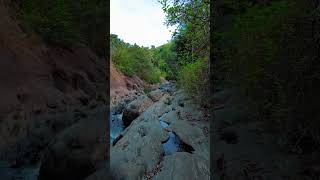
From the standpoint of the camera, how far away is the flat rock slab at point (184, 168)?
5.64 metres

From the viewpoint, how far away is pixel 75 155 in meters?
6.06

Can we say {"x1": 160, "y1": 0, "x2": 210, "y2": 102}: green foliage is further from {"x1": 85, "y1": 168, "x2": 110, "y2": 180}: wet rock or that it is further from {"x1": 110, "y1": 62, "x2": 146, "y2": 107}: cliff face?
{"x1": 110, "y1": 62, "x2": 146, "y2": 107}: cliff face

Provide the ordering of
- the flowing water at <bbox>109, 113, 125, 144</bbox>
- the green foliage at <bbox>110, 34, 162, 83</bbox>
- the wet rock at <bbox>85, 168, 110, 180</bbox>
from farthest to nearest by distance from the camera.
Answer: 1. the green foliage at <bbox>110, 34, 162, 83</bbox>
2. the flowing water at <bbox>109, 113, 125, 144</bbox>
3. the wet rock at <bbox>85, 168, 110, 180</bbox>

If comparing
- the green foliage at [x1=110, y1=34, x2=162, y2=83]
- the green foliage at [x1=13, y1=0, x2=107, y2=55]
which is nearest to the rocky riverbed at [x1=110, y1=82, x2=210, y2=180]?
the green foliage at [x1=13, y1=0, x2=107, y2=55]

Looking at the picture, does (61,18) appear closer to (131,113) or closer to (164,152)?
(131,113)

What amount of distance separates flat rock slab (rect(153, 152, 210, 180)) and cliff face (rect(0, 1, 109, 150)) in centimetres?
478

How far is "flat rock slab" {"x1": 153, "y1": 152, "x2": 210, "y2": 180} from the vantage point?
18.5ft

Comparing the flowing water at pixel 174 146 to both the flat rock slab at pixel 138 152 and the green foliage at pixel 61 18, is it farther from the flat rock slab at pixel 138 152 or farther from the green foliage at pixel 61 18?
the green foliage at pixel 61 18

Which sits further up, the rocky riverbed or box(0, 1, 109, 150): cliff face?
box(0, 1, 109, 150): cliff face

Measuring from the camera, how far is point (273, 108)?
5.02 metres


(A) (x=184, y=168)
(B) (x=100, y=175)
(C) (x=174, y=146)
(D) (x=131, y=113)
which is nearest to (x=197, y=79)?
(D) (x=131, y=113)

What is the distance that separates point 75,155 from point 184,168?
2.26 m

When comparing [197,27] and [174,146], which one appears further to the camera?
[197,27]

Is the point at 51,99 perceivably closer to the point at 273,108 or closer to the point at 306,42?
the point at 273,108
